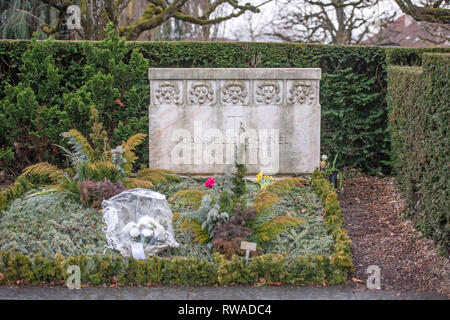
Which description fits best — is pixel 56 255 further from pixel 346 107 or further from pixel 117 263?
pixel 346 107

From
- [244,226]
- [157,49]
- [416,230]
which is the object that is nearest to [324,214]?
[416,230]

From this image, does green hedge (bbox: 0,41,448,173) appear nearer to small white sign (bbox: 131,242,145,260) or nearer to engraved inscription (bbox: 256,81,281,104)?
engraved inscription (bbox: 256,81,281,104)

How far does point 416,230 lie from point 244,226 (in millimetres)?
2143

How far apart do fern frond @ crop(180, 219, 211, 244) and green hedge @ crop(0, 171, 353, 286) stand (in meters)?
0.58

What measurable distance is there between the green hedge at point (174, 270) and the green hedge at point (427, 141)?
46.1 inches

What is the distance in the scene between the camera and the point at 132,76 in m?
7.87

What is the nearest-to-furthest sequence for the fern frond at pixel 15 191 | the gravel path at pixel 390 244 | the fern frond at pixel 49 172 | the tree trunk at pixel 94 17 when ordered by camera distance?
the gravel path at pixel 390 244
the fern frond at pixel 15 191
the fern frond at pixel 49 172
the tree trunk at pixel 94 17

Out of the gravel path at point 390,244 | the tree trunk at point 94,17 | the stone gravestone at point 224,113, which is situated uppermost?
the tree trunk at point 94,17

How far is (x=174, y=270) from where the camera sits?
4.67 m

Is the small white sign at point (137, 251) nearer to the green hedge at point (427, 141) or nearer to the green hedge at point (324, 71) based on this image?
the green hedge at point (427, 141)

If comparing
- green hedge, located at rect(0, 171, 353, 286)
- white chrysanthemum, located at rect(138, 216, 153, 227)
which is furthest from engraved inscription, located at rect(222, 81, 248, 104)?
green hedge, located at rect(0, 171, 353, 286)

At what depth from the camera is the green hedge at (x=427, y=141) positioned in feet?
16.1

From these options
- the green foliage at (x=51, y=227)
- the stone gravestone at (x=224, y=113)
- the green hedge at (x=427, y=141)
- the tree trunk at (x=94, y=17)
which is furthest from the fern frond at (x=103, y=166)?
the tree trunk at (x=94, y=17)

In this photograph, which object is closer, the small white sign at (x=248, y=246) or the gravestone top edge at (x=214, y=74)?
the small white sign at (x=248, y=246)
